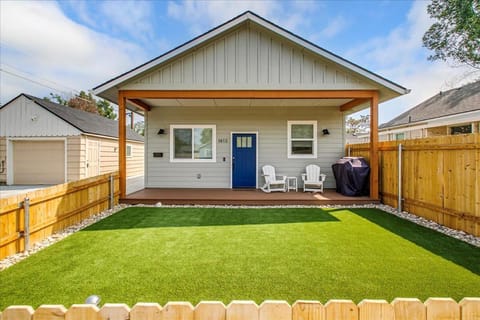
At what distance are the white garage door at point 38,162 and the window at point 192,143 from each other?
5842 millimetres

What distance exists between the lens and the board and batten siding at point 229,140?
9.27m

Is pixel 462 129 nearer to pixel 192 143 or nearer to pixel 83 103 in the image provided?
pixel 192 143

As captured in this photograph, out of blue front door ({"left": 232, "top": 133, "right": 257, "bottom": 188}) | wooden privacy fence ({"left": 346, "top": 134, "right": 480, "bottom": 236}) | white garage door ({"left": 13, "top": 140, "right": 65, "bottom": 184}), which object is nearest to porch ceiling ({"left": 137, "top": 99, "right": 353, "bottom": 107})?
blue front door ({"left": 232, "top": 133, "right": 257, "bottom": 188})

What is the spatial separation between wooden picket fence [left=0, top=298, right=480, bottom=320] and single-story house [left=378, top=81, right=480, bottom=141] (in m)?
12.6

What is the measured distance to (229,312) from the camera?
1.12 metres

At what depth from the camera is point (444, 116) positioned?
39.1ft

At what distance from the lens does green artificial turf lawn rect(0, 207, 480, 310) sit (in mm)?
2592

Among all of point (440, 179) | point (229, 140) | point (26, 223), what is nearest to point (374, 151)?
point (440, 179)

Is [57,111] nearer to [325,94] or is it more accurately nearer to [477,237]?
[325,94]

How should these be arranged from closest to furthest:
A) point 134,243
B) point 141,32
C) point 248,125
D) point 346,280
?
1. point 346,280
2. point 134,243
3. point 248,125
4. point 141,32

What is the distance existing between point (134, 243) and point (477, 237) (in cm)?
531

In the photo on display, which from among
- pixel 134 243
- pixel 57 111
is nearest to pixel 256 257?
pixel 134 243

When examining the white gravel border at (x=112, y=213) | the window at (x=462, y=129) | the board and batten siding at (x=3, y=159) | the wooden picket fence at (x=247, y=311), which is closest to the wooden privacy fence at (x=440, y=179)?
the white gravel border at (x=112, y=213)

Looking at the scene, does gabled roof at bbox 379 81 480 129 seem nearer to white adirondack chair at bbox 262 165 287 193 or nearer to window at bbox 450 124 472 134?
window at bbox 450 124 472 134
